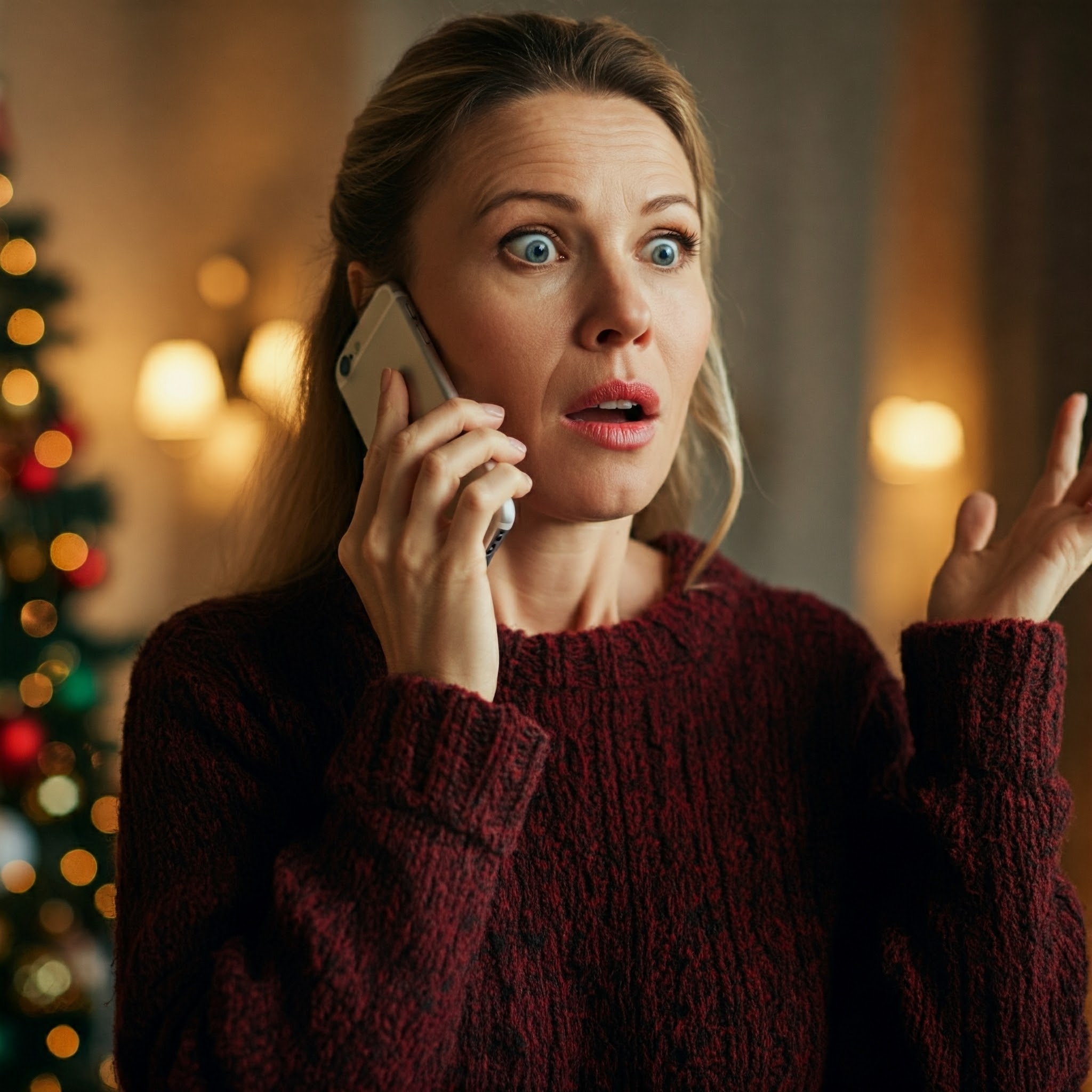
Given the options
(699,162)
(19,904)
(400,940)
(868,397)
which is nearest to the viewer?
(400,940)

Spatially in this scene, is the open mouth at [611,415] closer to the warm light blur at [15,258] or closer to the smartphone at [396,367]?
the smartphone at [396,367]

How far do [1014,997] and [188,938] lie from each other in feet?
2.45

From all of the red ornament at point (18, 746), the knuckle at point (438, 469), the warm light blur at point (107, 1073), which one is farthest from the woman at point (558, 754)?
the warm light blur at point (107, 1073)

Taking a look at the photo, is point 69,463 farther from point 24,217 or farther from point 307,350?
point 307,350

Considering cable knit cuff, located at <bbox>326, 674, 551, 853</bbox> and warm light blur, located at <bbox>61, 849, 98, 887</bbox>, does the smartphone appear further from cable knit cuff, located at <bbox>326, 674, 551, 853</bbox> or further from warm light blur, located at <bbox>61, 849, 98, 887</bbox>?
warm light blur, located at <bbox>61, 849, 98, 887</bbox>

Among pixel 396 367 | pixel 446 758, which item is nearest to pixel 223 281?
pixel 396 367

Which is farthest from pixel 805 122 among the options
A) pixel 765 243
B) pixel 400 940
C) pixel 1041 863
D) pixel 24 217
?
pixel 400 940

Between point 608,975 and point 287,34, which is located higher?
point 287,34

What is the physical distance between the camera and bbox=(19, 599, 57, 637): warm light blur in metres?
2.89

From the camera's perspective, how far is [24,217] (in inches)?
115

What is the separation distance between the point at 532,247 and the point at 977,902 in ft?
2.45

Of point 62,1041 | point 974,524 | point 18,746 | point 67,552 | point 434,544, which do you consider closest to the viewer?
point 434,544

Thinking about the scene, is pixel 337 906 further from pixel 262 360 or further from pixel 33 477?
pixel 262 360

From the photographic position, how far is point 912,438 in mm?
3127
